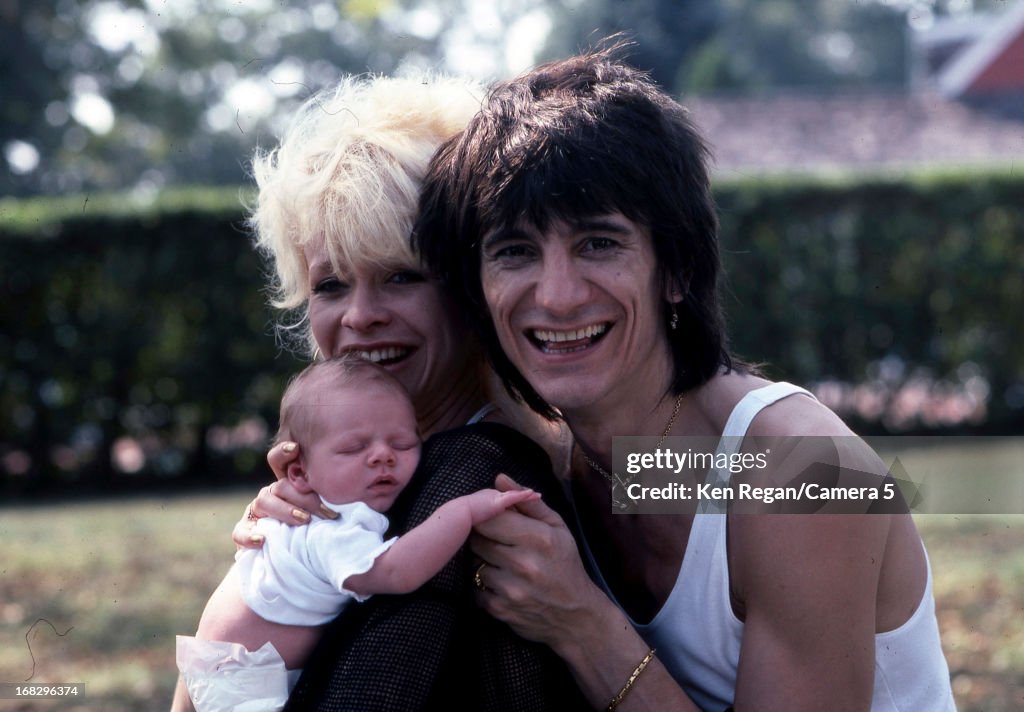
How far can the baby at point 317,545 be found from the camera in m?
2.01

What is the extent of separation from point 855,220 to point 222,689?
10.2 meters

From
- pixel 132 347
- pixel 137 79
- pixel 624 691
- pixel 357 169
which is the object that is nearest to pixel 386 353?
pixel 357 169

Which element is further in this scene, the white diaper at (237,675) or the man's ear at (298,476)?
the man's ear at (298,476)

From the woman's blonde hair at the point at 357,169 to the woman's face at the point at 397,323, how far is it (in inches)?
2.1

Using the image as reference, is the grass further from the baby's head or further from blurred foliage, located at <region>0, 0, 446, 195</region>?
blurred foliage, located at <region>0, 0, 446, 195</region>

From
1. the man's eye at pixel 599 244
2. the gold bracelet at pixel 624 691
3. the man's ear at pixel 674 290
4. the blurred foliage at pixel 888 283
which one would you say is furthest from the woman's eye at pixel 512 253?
the blurred foliage at pixel 888 283

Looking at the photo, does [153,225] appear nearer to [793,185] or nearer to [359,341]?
[793,185]

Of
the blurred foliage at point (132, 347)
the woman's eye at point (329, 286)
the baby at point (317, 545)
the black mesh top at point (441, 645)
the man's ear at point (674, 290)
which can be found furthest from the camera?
the blurred foliage at point (132, 347)

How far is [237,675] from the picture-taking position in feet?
6.85

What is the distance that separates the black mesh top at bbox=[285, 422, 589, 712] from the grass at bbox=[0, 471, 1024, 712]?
3.68 metres

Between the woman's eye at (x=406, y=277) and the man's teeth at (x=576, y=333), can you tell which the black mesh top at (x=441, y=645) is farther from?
the woman's eye at (x=406, y=277)

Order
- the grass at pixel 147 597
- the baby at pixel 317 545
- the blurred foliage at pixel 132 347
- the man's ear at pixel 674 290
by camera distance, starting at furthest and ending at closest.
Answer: the blurred foliage at pixel 132 347, the grass at pixel 147 597, the man's ear at pixel 674 290, the baby at pixel 317 545

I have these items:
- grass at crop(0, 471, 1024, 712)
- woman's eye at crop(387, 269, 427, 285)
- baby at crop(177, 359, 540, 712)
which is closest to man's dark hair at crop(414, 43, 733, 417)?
woman's eye at crop(387, 269, 427, 285)

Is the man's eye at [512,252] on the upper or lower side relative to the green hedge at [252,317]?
upper
